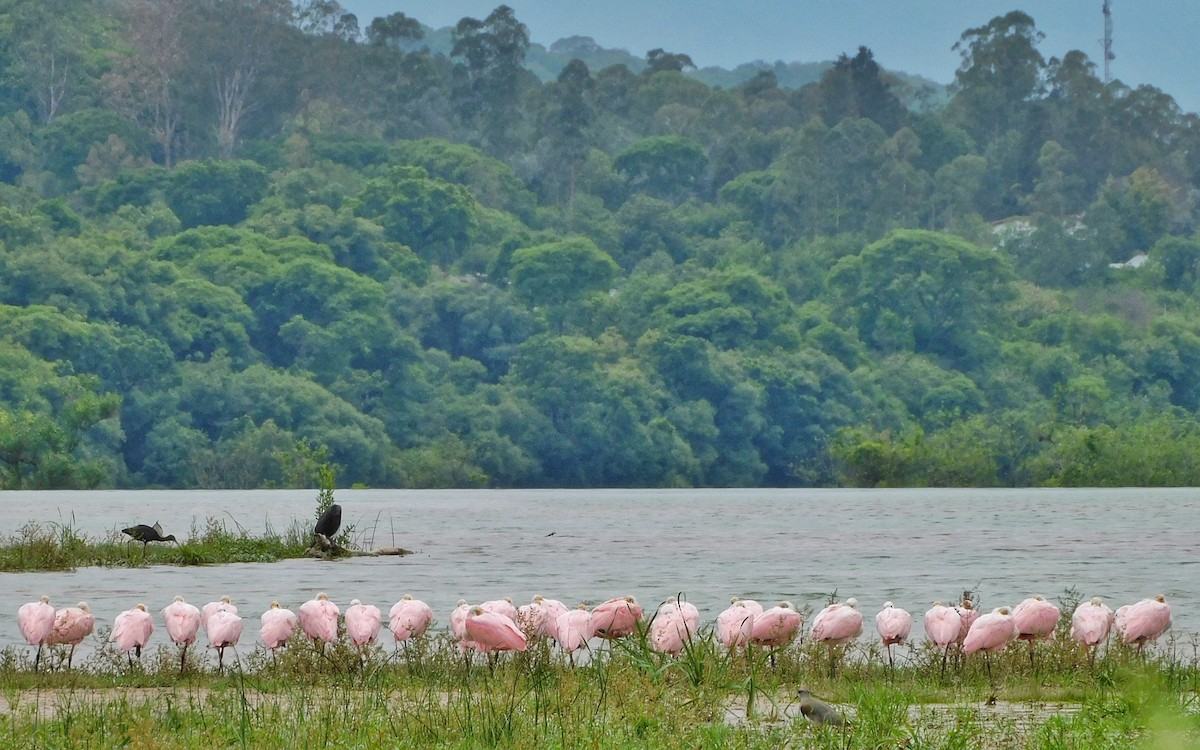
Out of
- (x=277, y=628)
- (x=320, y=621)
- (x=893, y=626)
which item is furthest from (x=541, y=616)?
(x=893, y=626)

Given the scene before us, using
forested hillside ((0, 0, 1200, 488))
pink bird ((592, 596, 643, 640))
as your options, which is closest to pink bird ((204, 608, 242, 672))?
pink bird ((592, 596, 643, 640))

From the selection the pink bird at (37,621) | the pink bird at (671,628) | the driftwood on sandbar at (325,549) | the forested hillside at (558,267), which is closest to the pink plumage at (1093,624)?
the pink bird at (671,628)

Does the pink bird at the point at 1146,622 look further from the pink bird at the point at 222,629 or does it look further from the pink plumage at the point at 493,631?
the pink bird at the point at 222,629

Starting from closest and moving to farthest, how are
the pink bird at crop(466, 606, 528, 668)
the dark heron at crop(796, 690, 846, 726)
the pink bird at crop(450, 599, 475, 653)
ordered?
the dark heron at crop(796, 690, 846, 726), the pink bird at crop(466, 606, 528, 668), the pink bird at crop(450, 599, 475, 653)

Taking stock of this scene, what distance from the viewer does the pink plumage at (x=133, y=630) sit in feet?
46.3

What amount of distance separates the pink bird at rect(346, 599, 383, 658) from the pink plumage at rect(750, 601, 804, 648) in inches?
111

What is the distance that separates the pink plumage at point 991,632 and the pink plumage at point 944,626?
0.50 feet

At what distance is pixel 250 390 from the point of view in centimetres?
8219

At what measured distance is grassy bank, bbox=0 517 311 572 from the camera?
29656mm

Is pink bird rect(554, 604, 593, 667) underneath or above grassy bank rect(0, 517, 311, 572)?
above

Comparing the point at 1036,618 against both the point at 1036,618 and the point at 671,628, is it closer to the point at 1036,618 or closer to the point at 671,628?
the point at 1036,618

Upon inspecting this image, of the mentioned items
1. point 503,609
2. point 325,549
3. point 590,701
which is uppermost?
point 503,609

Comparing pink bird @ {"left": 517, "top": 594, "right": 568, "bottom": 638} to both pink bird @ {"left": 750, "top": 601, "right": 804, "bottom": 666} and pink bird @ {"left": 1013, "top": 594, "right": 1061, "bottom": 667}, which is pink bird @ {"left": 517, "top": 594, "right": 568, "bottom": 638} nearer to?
pink bird @ {"left": 750, "top": 601, "right": 804, "bottom": 666}

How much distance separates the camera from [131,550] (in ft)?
103
